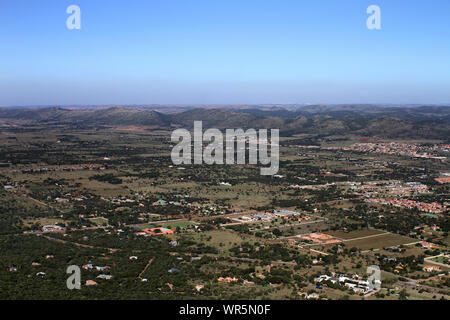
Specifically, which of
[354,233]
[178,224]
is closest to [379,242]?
[354,233]

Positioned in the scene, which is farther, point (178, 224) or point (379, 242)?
point (178, 224)

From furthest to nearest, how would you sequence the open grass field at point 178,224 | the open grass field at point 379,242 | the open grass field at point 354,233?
the open grass field at point 178,224
the open grass field at point 354,233
the open grass field at point 379,242

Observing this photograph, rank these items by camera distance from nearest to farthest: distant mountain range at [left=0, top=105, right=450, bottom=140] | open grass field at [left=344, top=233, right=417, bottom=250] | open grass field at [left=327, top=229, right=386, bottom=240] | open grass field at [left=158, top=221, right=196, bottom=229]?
open grass field at [left=344, top=233, right=417, bottom=250], open grass field at [left=327, top=229, right=386, bottom=240], open grass field at [left=158, top=221, right=196, bottom=229], distant mountain range at [left=0, top=105, right=450, bottom=140]

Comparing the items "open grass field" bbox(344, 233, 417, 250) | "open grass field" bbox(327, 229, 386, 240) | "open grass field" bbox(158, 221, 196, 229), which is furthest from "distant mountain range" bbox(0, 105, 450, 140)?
"open grass field" bbox(158, 221, 196, 229)

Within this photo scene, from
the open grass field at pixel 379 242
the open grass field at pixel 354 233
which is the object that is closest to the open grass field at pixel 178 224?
the open grass field at pixel 354 233

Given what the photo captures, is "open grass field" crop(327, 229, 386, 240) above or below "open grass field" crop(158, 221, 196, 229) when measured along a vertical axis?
below

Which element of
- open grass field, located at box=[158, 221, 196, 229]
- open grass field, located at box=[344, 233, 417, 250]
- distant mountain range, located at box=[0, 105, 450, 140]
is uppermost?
distant mountain range, located at box=[0, 105, 450, 140]

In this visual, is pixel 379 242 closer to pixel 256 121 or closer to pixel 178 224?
pixel 178 224

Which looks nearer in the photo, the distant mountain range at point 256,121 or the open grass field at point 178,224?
the open grass field at point 178,224

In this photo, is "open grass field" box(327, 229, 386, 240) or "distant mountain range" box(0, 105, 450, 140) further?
"distant mountain range" box(0, 105, 450, 140)

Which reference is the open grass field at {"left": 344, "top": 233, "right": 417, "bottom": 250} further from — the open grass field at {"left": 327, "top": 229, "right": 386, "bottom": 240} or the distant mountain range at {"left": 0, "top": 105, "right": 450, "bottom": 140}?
the distant mountain range at {"left": 0, "top": 105, "right": 450, "bottom": 140}

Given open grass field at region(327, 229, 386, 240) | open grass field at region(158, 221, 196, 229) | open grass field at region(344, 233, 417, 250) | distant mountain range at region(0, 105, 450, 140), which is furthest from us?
distant mountain range at region(0, 105, 450, 140)

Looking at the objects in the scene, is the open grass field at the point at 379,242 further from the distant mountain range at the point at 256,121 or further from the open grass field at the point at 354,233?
the distant mountain range at the point at 256,121
